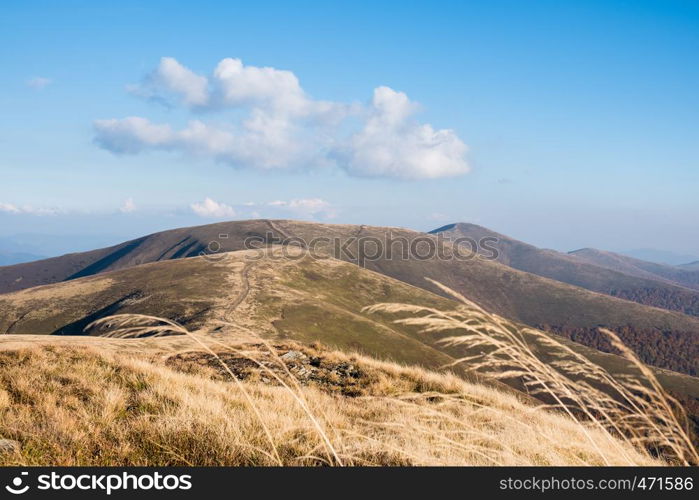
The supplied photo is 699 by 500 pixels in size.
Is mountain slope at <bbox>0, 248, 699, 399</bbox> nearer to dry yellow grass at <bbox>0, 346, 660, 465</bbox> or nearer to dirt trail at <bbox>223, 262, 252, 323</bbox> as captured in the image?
dirt trail at <bbox>223, 262, 252, 323</bbox>

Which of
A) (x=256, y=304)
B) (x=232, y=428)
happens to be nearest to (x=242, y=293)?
(x=256, y=304)

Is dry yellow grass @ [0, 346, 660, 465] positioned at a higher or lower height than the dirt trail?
higher

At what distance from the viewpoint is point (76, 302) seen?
119 meters

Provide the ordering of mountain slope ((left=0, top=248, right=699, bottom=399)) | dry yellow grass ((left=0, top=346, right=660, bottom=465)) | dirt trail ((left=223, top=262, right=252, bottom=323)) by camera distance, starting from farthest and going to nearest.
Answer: mountain slope ((left=0, top=248, right=699, bottom=399)) → dirt trail ((left=223, top=262, right=252, bottom=323)) → dry yellow grass ((left=0, top=346, right=660, bottom=465))

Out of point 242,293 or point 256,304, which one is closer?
point 256,304

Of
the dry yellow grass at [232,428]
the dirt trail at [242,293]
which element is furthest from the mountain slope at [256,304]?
the dry yellow grass at [232,428]

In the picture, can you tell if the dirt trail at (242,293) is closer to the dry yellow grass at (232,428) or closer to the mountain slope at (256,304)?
the mountain slope at (256,304)

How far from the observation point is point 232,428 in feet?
15.0

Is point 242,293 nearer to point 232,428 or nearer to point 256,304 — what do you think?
point 256,304

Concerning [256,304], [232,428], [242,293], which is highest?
[232,428]

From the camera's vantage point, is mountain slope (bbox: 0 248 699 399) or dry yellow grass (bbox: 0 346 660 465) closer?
dry yellow grass (bbox: 0 346 660 465)

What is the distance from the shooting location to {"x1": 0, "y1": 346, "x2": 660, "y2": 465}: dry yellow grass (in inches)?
154

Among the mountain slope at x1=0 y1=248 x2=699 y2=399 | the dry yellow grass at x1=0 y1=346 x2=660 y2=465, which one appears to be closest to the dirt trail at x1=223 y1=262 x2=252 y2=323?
the mountain slope at x1=0 y1=248 x2=699 y2=399
